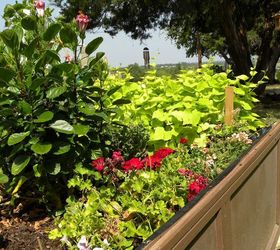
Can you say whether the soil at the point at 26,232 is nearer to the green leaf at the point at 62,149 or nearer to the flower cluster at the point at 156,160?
the green leaf at the point at 62,149

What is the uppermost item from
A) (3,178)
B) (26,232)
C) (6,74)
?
(6,74)

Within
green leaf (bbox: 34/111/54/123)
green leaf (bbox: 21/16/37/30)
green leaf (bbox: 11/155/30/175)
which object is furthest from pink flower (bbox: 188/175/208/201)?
green leaf (bbox: 21/16/37/30)

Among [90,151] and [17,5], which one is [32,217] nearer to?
[90,151]

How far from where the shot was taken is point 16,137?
2.33m

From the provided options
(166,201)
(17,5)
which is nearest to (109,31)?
(17,5)

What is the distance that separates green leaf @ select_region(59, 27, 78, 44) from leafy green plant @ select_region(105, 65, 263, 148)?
78cm

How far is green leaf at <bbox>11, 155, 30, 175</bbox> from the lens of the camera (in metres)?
2.41

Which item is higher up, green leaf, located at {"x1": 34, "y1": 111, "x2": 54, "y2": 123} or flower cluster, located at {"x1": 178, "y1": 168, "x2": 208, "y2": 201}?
green leaf, located at {"x1": 34, "y1": 111, "x2": 54, "y2": 123}

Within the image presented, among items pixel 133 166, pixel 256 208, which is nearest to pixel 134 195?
pixel 133 166

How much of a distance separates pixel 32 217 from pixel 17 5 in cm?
140

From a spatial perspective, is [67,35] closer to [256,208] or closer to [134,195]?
[134,195]

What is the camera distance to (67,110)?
8.48 ft

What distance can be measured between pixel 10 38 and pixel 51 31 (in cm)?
25

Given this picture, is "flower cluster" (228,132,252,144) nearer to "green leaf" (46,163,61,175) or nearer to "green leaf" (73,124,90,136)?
"green leaf" (73,124,90,136)
